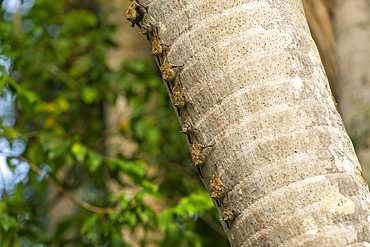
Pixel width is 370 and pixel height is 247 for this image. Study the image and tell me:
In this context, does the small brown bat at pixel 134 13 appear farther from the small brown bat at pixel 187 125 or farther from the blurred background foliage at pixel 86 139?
the blurred background foliage at pixel 86 139

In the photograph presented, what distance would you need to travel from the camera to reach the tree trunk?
50 cm

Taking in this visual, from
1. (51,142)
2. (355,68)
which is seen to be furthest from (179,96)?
(355,68)

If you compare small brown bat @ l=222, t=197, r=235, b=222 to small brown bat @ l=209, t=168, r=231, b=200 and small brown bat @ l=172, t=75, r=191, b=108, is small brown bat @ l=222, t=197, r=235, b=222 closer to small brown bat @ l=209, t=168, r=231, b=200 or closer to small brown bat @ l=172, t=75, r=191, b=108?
small brown bat @ l=209, t=168, r=231, b=200

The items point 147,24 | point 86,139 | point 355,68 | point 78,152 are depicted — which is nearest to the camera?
point 147,24

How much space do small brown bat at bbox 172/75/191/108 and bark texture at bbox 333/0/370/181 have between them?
6.19 feet

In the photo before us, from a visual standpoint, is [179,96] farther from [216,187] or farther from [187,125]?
[216,187]

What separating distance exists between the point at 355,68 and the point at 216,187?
247cm

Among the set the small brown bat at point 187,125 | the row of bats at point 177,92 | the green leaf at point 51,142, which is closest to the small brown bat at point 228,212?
the row of bats at point 177,92

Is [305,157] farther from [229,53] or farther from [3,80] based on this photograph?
[3,80]

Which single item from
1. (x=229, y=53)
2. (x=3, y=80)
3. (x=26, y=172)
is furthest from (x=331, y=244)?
(x=26, y=172)

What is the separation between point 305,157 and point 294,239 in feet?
0.39

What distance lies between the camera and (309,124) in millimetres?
529

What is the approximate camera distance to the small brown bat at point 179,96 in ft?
1.98

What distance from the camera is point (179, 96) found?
606mm
